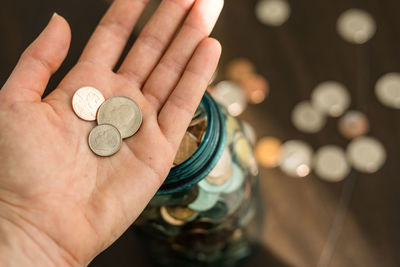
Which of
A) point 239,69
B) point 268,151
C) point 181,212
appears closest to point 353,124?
point 268,151

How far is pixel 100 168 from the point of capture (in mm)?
734

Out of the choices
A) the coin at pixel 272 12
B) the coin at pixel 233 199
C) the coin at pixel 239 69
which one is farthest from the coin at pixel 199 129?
the coin at pixel 272 12

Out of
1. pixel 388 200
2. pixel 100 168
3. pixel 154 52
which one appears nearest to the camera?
pixel 100 168

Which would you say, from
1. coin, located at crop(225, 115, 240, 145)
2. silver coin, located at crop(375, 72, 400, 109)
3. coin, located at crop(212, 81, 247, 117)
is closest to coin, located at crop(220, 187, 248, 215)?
coin, located at crop(225, 115, 240, 145)

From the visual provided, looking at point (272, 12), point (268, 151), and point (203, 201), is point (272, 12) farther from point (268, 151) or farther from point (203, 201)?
point (203, 201)

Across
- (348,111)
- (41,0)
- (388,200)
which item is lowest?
(41,0)

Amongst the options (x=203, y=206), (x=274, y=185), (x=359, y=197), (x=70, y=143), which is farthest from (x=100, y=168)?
(x=359, y=197)

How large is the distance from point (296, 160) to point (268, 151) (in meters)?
0.07

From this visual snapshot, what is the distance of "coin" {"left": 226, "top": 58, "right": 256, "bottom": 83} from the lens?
1.12 meters

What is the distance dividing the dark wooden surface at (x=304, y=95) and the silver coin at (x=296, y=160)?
18 mm

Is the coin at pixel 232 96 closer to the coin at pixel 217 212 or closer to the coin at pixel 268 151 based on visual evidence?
the coin at pixel 268 151

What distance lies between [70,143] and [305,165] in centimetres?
59

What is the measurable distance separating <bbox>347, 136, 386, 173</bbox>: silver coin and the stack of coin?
575mm

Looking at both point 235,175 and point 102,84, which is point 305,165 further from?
point 102,84
